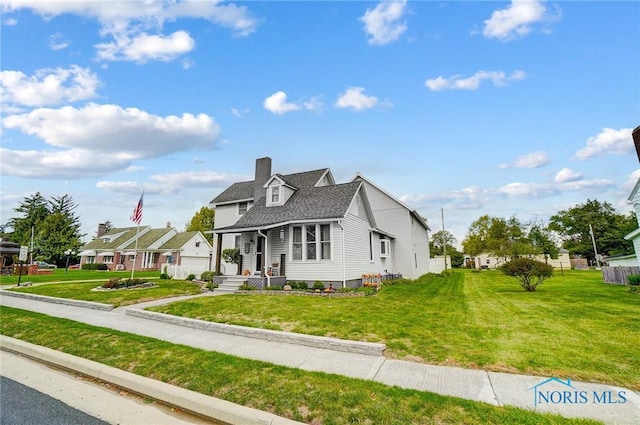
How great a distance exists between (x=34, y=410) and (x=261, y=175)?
17728 millimetres

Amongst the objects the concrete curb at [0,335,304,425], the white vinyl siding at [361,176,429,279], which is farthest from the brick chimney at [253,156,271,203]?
the concrete curb at [0,335,304,425]

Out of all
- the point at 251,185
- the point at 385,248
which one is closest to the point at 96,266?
the point at 251,185

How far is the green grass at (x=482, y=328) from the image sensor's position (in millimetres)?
5015

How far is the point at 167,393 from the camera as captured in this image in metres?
4.15

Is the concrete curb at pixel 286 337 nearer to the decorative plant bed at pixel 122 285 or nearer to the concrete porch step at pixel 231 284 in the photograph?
the concrete porch step at pixel 231 284

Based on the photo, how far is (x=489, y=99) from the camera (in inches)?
566

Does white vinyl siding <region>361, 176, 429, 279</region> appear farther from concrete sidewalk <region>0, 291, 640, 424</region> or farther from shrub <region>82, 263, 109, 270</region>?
shrub <region>82, 263, 109, 270</region>

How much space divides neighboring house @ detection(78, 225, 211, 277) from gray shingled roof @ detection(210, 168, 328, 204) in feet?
55.7

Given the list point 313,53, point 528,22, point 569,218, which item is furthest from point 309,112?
point 569,218

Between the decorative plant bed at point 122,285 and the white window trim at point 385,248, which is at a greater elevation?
the white window trim at point 385,248

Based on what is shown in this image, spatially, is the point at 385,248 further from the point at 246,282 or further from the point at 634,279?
the point at 634,279

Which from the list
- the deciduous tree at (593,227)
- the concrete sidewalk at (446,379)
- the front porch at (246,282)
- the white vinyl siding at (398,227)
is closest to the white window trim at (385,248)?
the white vinyl siding at (398,227)

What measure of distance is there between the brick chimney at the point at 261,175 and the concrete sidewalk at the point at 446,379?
45.4 feet

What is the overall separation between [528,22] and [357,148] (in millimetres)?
9205
